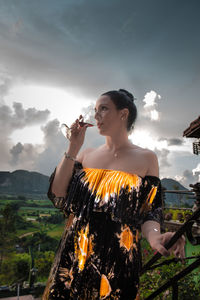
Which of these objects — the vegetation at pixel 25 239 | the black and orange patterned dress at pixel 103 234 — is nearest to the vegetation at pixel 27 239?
the vegetation at pixel 25 239

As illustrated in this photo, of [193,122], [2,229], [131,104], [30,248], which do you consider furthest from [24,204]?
[131,104]

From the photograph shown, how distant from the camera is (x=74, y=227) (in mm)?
1138

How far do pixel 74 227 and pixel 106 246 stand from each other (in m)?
0.20

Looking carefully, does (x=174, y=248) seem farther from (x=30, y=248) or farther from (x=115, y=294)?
(x=30, y=248)

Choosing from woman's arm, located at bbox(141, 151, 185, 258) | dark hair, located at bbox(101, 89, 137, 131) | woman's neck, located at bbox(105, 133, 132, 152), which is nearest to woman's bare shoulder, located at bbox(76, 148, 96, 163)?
woman's neck, located at bbox(105, 133, 132, 152)

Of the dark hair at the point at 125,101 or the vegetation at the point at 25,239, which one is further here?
the vegetation at the point at 25,239

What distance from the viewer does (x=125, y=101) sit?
138 cm

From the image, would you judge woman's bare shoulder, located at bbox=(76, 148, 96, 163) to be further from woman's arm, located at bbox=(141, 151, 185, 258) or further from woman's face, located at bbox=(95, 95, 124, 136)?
woman's arm, located at bbox=(141, 151, 185, 258)

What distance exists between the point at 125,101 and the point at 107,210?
0.68 m

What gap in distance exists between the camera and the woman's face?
129 cm

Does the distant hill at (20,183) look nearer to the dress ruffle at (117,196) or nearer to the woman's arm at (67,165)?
the woman's arm at (67,165)

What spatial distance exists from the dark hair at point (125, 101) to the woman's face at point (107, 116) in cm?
3

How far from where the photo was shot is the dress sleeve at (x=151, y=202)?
1152 mm

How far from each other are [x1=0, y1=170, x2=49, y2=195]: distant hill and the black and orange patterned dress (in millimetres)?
59865
